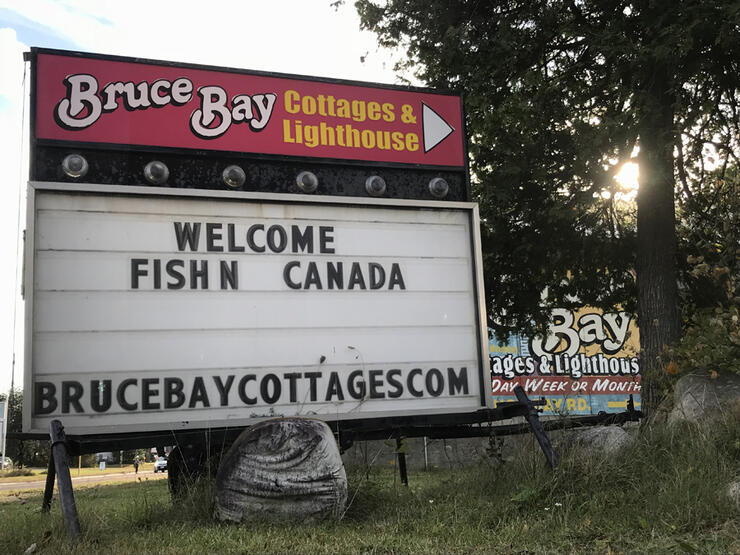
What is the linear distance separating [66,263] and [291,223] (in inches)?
75.8

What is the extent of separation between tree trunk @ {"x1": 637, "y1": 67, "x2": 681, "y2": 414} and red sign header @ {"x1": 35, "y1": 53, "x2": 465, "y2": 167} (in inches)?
133

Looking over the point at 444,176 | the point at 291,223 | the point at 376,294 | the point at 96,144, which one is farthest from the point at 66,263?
the point at 444,176

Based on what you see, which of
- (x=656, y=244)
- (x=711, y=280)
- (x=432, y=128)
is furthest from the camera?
(x=711, y=280)

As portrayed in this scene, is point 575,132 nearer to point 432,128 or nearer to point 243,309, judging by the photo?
point 432,128

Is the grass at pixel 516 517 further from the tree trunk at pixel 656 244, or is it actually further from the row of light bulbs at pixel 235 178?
the tree trunk at pixel 656 244

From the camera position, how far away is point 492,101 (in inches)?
401

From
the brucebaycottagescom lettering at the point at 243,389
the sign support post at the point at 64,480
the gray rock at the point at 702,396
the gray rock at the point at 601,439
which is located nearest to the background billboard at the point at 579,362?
the gray rock at the point at 702,396

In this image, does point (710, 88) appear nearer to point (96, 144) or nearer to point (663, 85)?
point (663, 85)

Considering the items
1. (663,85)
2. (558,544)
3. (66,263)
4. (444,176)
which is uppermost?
(663,85)

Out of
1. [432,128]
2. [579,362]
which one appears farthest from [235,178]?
[579,362]

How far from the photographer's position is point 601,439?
263 inches

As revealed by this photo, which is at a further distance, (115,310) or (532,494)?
(115,310)

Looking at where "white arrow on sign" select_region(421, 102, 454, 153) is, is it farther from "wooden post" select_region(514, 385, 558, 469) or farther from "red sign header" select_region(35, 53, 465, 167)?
"wooden post" select_region(514, 385, 558, 469)

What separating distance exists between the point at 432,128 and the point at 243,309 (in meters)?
2.62
